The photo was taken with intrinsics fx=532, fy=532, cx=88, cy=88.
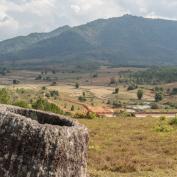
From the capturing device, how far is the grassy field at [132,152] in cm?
2478

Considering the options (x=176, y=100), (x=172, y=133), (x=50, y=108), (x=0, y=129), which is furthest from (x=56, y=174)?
(x=176, y=100)

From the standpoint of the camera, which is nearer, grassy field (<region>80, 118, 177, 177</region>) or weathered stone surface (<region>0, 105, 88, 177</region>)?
weathered stone surface (<region>0, 105, 88, 177</region>)

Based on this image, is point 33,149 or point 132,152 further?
point 132,152

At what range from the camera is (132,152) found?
31.1m

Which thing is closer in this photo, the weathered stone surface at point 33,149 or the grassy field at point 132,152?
the weathered stone surface at point 33,149

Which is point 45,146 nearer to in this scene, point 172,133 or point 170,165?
point 170,165

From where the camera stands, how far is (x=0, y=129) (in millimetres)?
13156

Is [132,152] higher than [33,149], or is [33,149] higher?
[33,149]

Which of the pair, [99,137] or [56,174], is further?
[99,137]

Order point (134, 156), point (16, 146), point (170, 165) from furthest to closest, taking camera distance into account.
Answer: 1. point (134, 156)
2. point (170, 165)
3. point (16, 146)

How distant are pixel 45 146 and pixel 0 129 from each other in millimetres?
1194

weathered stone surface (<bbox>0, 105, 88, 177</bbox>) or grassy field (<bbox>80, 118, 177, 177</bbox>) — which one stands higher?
weathered stone surface (<bbox>0, 105, 88, 177</bbox>)

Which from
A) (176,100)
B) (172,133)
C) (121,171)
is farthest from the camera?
(176,100)

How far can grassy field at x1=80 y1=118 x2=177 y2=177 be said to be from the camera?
24.8m
